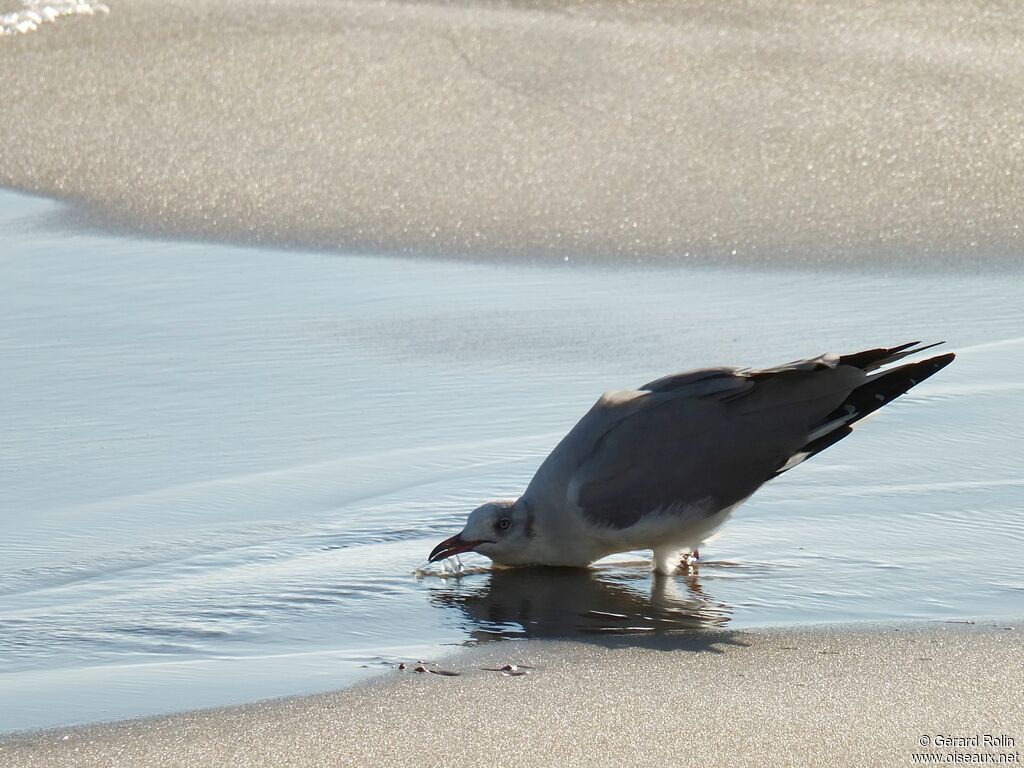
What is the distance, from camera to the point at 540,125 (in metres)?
7.96

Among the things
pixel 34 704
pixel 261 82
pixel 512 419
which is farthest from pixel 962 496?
pixel 261 82

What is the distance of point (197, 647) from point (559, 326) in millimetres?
2667

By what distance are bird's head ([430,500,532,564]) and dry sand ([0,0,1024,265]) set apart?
2648mm

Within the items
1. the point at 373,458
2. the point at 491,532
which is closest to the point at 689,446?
the point at 491,532

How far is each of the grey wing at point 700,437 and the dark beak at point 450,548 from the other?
1.12ft

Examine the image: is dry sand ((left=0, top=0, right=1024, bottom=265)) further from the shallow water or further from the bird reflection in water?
the bird reflection in water

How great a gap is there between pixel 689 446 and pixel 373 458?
994mm

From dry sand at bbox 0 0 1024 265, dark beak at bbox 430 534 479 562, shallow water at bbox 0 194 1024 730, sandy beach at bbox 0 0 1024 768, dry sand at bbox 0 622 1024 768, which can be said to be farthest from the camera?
dry sand at bbox 0 0 1024 265

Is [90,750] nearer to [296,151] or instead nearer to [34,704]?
[34,704]

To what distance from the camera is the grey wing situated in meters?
4.52

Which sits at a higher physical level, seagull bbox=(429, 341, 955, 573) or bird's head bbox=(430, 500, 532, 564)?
seagull bbox=(429, 341, 955, 573)

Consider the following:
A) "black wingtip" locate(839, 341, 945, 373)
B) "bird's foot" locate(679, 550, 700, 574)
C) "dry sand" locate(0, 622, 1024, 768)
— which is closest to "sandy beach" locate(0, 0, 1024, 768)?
"dry sand" locate(0, 622, 1024, 768)

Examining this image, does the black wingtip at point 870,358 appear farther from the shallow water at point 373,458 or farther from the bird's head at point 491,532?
the bird's head at point 491,532

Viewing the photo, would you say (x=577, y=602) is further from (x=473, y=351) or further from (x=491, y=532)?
(x=473, y=351)
